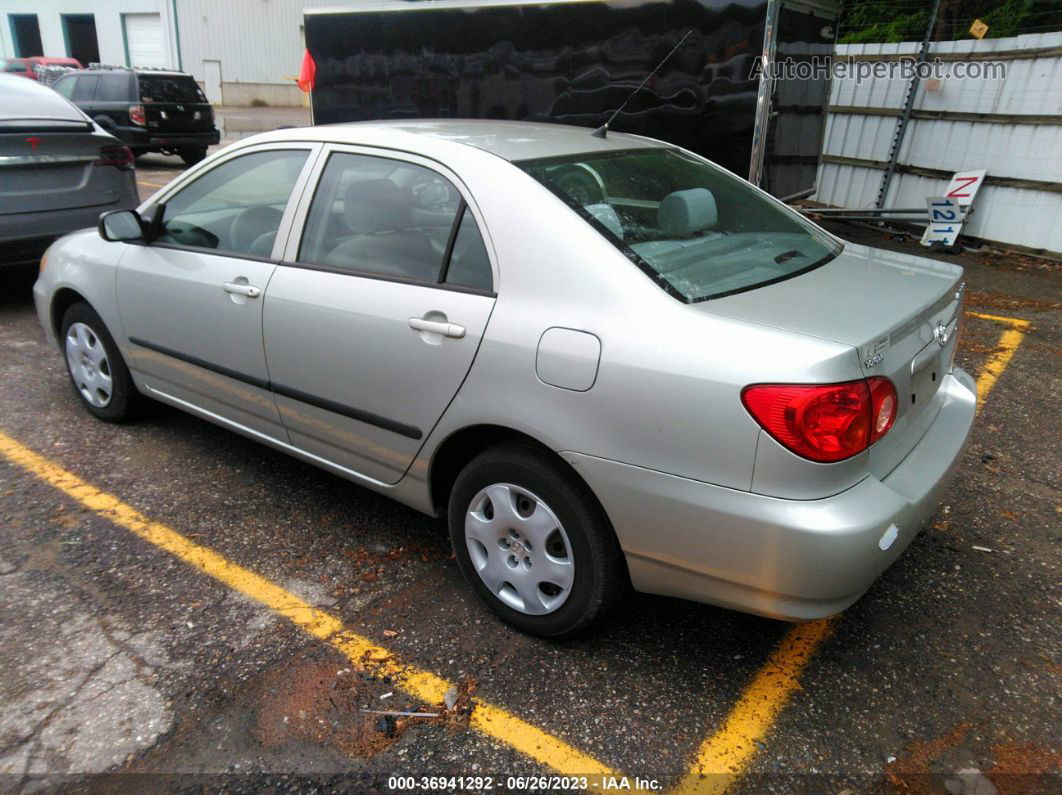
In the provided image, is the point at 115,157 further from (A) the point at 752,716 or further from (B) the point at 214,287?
(A) the point at 752,716

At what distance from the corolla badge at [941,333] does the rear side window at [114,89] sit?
14.5 metres

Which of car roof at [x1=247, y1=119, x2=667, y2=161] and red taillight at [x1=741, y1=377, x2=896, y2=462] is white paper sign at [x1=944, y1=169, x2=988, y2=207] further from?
red taillight at [x1=741, y1=377, x2=896, y2=462]

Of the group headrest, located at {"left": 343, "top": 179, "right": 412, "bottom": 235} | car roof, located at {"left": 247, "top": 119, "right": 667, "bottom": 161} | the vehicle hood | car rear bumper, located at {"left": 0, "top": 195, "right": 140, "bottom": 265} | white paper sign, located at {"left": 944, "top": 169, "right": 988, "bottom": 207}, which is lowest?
car rear bumper, located at {"left": 0, "top": 195, "right": 140, "bottom": 265}

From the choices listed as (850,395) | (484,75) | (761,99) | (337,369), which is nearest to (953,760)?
(850,395)

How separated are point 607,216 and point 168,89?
45.8ft

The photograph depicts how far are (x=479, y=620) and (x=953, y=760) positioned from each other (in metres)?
1.48

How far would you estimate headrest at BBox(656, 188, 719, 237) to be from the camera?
2736 mm

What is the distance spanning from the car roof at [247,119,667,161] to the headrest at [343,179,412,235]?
0.52 feet

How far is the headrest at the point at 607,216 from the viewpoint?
99.6 inches

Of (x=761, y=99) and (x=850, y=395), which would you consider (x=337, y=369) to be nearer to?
(x=850, y=395)

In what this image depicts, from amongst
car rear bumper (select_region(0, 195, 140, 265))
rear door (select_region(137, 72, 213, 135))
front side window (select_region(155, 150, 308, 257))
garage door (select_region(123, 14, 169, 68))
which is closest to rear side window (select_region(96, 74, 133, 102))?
rear door (select_region(137, 72, 213, 135))

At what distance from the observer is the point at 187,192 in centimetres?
367

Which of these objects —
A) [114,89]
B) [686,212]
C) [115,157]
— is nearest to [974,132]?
[686,212]

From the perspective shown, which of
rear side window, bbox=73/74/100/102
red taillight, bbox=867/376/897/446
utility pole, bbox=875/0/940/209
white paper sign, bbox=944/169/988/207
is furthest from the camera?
rear side window, bbox=73/74/100/102
